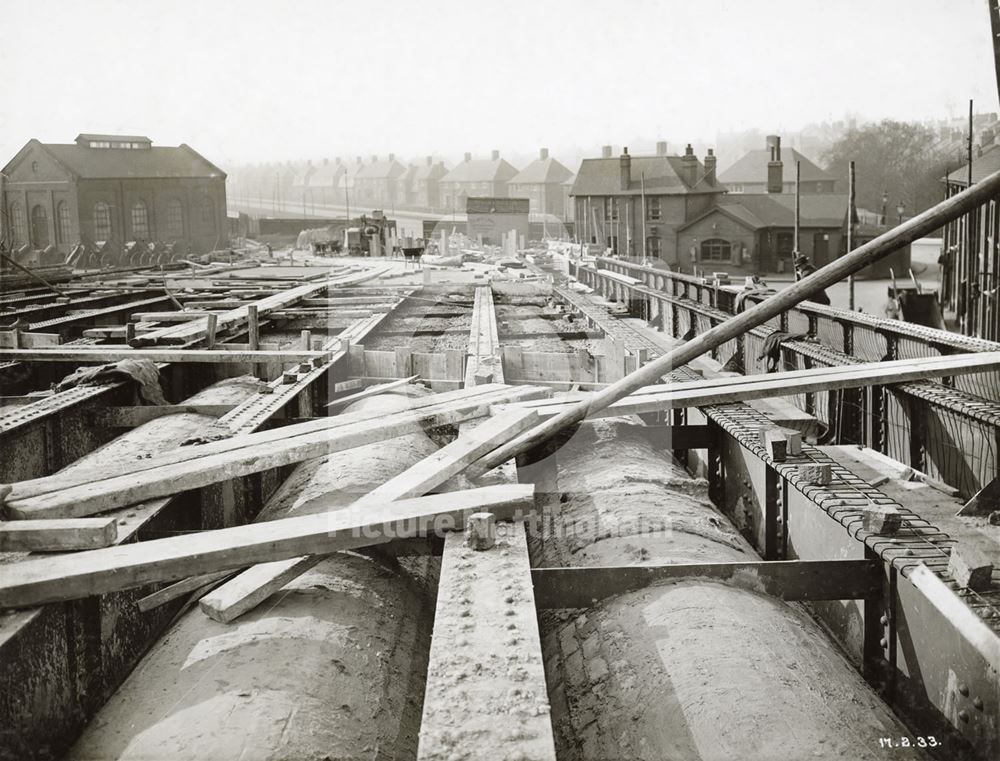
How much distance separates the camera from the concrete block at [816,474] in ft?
14.5

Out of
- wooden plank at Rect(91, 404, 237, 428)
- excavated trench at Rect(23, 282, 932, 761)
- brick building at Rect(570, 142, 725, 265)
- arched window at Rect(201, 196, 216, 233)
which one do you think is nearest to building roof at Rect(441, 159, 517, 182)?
brick building at Rect(570, 142, 725, 265)

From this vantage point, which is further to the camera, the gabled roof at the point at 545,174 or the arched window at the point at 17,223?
the gabled roof at the point at 545,174

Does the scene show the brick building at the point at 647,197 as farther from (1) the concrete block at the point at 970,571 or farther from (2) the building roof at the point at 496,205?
(1) the concrete block at the point at 970,571

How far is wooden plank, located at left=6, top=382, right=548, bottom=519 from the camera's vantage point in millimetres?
3818

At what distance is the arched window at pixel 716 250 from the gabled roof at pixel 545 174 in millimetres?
49103

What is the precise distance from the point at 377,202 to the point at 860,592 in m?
136

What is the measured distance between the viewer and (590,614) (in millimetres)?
3924

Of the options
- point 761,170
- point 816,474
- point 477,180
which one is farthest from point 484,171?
point 816,474

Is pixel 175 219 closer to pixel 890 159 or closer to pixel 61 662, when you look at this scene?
pixel 890 159

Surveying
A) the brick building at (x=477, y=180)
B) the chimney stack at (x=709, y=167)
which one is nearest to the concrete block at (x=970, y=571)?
the chimney stack at (x=709, y=167)

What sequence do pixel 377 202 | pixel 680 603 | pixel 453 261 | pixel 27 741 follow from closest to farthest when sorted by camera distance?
pixel 27 741
pixel 680 603
pixel 453 261
pixel 377 202

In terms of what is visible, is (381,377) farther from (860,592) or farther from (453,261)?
(453,261)

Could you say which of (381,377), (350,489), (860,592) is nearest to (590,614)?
(860,592)

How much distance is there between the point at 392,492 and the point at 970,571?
2.19 metres
